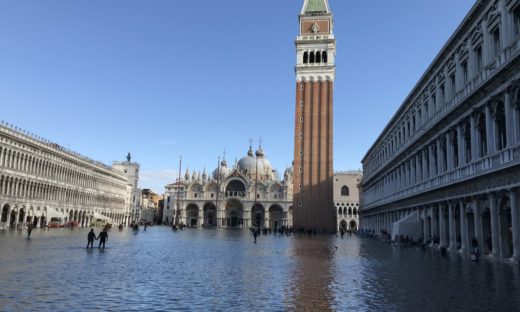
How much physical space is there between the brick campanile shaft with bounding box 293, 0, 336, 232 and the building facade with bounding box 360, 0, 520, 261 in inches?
1423

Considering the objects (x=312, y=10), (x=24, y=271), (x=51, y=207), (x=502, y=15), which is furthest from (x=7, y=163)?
(x=312, y=10)

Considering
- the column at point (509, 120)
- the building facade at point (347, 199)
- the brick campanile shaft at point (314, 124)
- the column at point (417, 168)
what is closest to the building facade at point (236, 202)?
the building facade at point (347, 199)

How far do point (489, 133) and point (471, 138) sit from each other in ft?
7.54

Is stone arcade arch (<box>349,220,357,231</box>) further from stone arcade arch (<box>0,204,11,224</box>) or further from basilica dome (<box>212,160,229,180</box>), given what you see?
stone arcade arch (<box>0,204,11,224</box>)

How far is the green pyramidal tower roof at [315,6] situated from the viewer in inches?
3189

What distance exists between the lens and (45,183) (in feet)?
193

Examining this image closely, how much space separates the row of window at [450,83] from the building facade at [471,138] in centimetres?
5

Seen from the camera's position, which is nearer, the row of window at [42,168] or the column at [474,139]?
the column at [474,139]

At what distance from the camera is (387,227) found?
47750mm

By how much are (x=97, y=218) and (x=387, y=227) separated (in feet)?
146

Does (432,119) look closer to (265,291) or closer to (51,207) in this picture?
(265,291)

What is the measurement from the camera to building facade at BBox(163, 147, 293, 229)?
325 feet

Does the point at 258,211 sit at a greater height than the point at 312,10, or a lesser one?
lesser

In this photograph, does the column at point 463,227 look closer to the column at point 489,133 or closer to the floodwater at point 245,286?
the column at point 489,133
